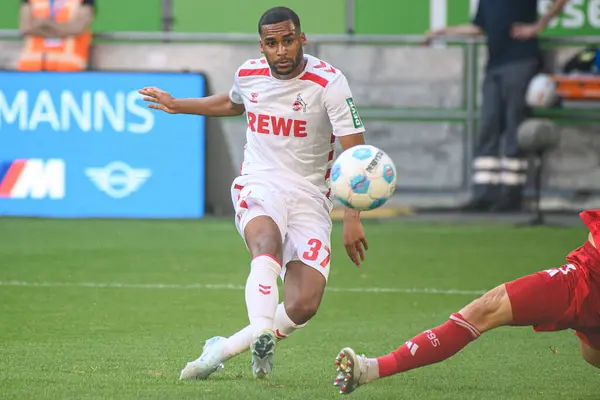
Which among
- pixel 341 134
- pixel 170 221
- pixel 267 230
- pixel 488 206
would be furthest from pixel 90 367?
pixel 488 206

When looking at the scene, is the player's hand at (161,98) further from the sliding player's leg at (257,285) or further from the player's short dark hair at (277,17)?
the player's short dark hair at (277,17)

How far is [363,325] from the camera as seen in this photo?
8.25 metres

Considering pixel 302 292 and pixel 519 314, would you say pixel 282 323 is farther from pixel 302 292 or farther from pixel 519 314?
pixel 519 314

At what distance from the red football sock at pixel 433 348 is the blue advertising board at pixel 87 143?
29.2ft

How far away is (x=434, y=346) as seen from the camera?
561 cm

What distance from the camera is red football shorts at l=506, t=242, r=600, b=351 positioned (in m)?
5.48

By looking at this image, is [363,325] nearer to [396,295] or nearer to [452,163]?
[396,295]

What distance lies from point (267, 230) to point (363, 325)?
2.07 m

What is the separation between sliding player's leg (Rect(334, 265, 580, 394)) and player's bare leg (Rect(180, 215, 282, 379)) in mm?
386

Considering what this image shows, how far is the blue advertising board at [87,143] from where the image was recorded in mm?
14211

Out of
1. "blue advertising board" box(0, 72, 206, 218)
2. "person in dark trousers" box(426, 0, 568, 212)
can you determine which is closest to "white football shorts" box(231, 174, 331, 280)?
"blue advertising board" box(0, 72, 206, 218)

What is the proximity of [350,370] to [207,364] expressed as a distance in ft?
3.01

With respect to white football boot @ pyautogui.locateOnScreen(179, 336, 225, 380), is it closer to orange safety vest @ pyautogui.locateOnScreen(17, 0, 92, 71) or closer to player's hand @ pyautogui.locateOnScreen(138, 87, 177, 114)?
player's hand @ pyautogui.locateOnScreen(138, 87, 177, 114)

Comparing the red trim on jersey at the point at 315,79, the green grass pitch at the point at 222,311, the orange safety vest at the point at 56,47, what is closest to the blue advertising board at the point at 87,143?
the green grass pitch at the point at 222,311
